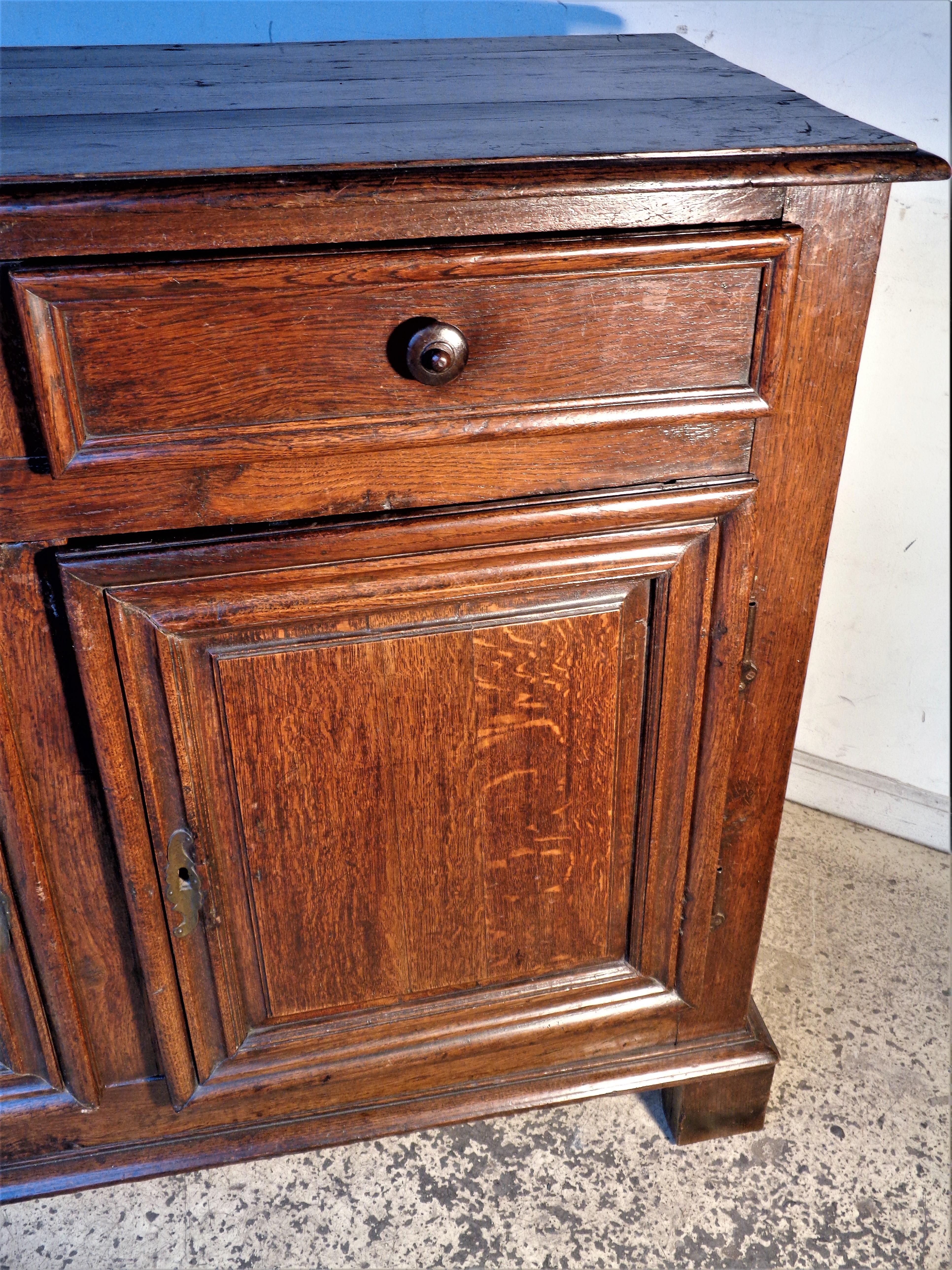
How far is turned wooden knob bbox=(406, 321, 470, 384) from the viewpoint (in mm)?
719

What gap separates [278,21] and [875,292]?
72cm

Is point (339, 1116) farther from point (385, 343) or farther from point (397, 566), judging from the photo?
point (385, 343)

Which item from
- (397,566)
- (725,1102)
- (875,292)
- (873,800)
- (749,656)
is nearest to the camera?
(397,566)

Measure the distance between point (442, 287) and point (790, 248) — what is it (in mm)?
232

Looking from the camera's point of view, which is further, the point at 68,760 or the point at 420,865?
the point at 420,865

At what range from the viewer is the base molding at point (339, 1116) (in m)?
1.02

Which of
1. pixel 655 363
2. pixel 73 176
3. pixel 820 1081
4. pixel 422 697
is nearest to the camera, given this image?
pixel 73 176

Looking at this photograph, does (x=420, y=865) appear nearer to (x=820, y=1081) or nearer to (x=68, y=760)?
(x=68, y=760)

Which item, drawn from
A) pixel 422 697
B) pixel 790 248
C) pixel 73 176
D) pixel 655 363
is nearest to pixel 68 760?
pixel 422 697

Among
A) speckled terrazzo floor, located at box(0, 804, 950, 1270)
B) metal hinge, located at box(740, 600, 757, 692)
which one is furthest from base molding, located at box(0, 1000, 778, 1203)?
metal hinge, located at box(740, 600, 757, 692)

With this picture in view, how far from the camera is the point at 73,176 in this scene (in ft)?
2.15

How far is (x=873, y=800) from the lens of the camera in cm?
157

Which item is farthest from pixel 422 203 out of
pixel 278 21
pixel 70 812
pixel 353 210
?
pixel 278 21

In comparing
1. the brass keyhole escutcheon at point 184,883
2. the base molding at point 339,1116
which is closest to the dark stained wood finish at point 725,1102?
the base molding at point 339,1116
